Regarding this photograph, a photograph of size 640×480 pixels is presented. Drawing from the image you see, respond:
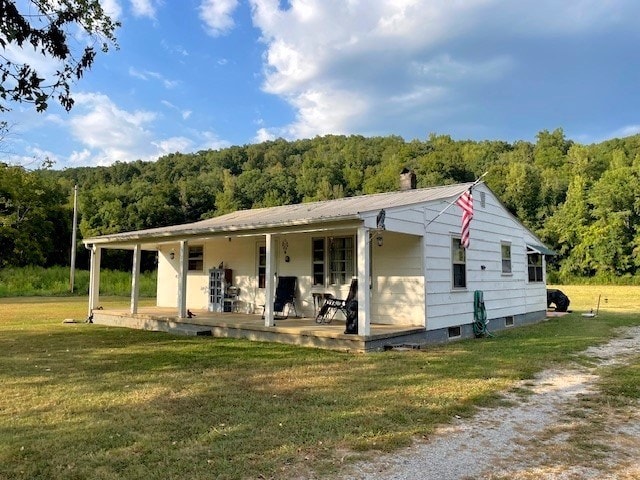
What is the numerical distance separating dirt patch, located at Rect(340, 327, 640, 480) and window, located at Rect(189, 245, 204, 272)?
9.97 metres

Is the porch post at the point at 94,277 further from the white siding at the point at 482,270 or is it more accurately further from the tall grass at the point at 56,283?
the tall grass at the point at 56,283

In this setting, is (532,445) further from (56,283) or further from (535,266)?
(56,283)

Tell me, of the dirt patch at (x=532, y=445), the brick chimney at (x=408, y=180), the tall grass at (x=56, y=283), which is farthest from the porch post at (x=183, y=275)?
the tall grass at (x=56, y=283)

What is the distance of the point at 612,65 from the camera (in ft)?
64.7

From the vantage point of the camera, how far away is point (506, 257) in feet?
42.0

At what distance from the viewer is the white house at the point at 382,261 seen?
9.04 meters

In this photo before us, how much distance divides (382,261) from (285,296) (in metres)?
2.59

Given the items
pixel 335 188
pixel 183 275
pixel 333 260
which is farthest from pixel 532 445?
pixel 335 188

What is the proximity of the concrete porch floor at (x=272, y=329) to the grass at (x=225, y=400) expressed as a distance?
14.5 inches

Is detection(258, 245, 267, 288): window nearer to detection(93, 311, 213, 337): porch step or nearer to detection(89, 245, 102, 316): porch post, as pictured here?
detection(93, 311, 213, 337): porch step

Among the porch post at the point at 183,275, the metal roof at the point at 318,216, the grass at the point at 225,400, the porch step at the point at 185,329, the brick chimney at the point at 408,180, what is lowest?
the grass at the point at 225,400

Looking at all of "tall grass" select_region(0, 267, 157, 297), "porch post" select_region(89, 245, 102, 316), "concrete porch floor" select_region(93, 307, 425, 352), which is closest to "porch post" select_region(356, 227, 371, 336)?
"concrete porch floor" select_region(93, 307, 425, 352)

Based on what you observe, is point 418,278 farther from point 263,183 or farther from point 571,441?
point 263,183

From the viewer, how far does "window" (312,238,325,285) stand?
10.9 metres
